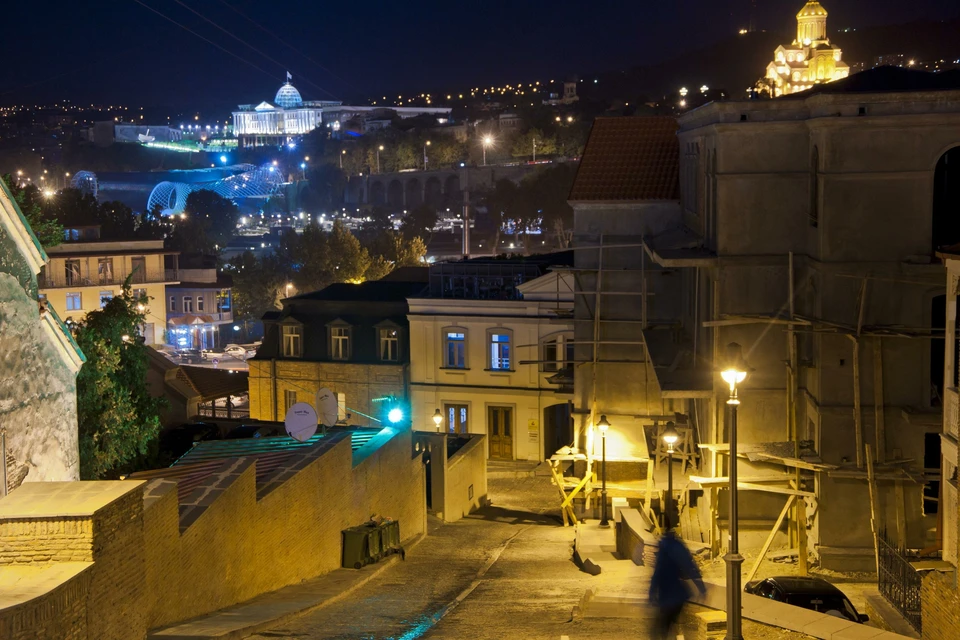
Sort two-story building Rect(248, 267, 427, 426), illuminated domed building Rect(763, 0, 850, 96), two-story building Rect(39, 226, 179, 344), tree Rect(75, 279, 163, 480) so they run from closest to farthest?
1. tree Rect(75, 279, 163, 480)
2. two-story building Rect(248, 267, 427, 426)
3. two-story building Rect(39, 226, 179, 344)
4. illuminated domed building Rect(763, 0, 850, 96)

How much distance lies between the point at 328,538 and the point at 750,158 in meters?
8.61

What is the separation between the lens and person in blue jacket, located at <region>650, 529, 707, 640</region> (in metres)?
11.1

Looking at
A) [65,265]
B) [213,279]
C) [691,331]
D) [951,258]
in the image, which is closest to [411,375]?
[691,331]

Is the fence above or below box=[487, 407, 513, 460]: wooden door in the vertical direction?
above

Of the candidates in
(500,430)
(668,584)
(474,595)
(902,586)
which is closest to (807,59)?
(500,430)

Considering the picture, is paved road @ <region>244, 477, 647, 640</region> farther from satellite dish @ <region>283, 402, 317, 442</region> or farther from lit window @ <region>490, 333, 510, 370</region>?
lit window @ <region>490, 333, 510, 370</region>

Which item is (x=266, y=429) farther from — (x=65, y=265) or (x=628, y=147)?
(x=65, y=265)

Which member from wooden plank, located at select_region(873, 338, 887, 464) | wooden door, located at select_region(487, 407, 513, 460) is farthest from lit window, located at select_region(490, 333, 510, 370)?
wooden plank, located at select_region(873, 338, 887, 464)

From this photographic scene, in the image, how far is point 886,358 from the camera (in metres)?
18.1

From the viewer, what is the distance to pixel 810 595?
47.9ft

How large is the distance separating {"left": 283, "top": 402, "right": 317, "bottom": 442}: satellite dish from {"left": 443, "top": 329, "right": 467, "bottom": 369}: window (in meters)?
18.2

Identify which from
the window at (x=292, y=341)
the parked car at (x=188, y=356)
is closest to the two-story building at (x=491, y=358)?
the window at (x=292, y=341)

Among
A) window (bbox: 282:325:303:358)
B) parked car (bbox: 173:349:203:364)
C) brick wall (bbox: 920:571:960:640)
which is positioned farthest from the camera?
parked car (bbox: 173:349:203:364)

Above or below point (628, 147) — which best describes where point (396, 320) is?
below
